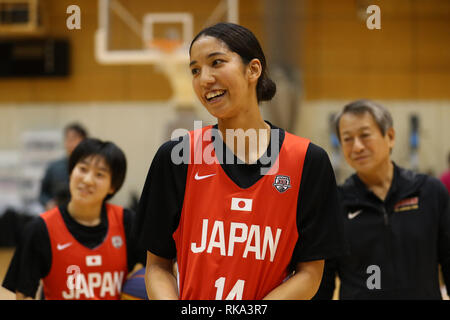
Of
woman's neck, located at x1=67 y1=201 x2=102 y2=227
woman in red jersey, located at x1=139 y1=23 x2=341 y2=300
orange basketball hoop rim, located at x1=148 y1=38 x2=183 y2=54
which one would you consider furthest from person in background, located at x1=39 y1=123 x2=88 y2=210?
woman in red jersey, located at x1=139 y1=23 x2=341 y2=300

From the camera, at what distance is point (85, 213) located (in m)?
2.40

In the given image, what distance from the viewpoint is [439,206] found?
85.4 inches

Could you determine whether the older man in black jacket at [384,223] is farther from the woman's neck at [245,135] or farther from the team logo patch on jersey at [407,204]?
the woman's neck at [245,135]

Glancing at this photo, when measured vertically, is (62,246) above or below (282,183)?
below

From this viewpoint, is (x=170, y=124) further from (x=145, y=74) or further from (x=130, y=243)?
(x=130, y=243)

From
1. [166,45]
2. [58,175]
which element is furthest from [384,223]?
[166,45]

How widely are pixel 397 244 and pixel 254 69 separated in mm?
1176

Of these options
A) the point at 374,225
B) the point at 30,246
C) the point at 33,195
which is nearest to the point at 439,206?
the point at 374,225

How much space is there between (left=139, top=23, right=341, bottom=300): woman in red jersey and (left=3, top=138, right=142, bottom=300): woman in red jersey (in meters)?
0.95

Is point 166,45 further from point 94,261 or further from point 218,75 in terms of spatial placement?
point 218,75

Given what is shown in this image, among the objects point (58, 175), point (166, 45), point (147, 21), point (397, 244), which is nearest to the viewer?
point (397, 244)

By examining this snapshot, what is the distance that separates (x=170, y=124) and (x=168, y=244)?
6.85 m

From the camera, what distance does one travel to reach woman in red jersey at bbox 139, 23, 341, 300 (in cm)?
131

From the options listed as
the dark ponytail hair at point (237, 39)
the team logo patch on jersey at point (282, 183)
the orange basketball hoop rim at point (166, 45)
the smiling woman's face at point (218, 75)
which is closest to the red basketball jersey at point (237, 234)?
the team logo patch on jersey at point (282, 183)
